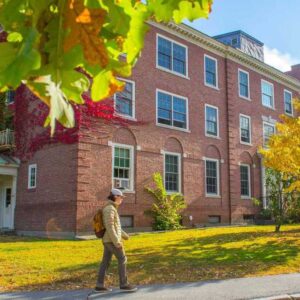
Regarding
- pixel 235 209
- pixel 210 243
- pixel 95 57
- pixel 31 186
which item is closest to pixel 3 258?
pixel 210 243

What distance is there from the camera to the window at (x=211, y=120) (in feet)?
92.8

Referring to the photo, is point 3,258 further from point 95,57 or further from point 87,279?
point 95,57

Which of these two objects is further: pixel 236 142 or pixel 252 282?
pixel 236 142

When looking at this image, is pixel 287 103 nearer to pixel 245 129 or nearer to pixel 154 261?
pixel 245 129

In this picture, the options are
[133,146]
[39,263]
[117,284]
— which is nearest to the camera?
[117,284]

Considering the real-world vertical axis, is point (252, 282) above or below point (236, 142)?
below

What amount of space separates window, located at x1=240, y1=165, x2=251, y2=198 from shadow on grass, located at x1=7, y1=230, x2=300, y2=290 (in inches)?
530

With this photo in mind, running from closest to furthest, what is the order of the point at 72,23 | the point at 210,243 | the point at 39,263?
the point at 72,23 → the point at 39,263 → the point at 210,243

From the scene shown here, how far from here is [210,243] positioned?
1639 cm

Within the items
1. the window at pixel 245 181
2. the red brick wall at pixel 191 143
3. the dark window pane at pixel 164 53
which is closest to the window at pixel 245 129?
the red brick wall at pixel 191 143

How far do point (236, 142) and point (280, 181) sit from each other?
887 cm

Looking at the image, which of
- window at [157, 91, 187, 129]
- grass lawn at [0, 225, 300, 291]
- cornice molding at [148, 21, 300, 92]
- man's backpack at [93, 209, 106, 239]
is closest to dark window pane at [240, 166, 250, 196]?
window at [157, 91, 187, 129]

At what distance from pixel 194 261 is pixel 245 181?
19501mm

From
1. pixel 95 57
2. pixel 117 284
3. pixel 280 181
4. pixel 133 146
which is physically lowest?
pixel 117 284
